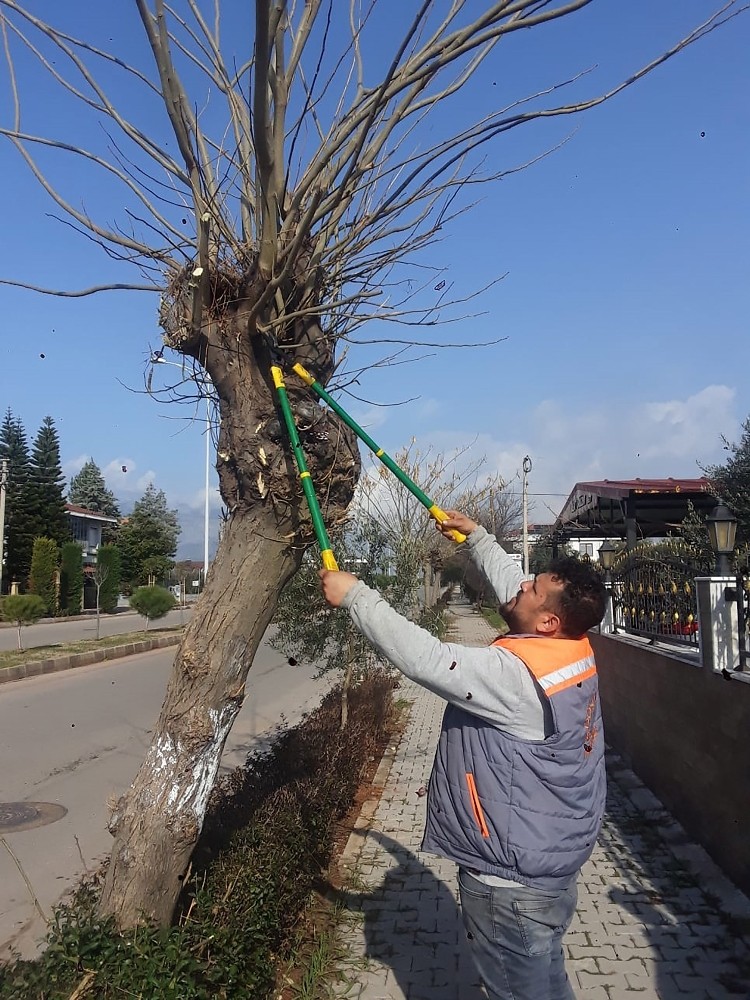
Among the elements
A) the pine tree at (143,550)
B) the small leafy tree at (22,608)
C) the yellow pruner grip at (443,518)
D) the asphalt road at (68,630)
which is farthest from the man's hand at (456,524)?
the pine tree at (143,550)

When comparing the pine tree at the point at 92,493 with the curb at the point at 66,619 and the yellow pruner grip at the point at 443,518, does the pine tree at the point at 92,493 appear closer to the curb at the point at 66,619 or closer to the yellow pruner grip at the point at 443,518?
the curb at the point at 66,619

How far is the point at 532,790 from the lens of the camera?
2.33 m

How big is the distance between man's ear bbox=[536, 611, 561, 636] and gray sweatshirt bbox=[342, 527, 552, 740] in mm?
198

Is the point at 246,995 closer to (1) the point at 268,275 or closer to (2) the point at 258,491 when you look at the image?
(2) the point at 258,491

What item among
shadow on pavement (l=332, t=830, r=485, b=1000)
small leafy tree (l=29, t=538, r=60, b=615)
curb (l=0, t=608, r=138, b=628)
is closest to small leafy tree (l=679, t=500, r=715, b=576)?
shadow on pavement (l=332, t=830, r=485, b=1000)

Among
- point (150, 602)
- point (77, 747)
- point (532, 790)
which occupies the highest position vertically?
point (532, 790)

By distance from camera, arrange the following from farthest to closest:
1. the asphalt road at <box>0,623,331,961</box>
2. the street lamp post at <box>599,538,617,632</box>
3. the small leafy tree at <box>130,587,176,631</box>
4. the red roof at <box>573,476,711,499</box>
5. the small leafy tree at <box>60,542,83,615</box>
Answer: the small leafy tree at <box>60,542,83,615</box> → the small leafy tree at <box>130,587,176,631</box> → the red roof at <box>573,476,711,499</box> → the street lamp post at <box>599,538,617,632</box> → the asphalt road at <box>0,623,331,961</box>

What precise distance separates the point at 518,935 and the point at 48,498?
153 feet

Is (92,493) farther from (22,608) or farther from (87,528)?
(22,608)

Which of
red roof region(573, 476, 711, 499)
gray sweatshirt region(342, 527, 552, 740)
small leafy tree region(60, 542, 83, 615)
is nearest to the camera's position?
gray sweatshirt region(342, 527, 552, 740)

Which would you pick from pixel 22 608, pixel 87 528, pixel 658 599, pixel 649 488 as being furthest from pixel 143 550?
pixel 658 599

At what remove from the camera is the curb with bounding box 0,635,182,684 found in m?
15.2

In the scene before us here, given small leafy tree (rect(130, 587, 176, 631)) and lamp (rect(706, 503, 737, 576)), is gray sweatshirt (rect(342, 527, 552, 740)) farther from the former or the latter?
small leafy tree (rect(130, 587, 176, 631))

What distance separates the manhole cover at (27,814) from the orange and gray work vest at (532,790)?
5494 mm
